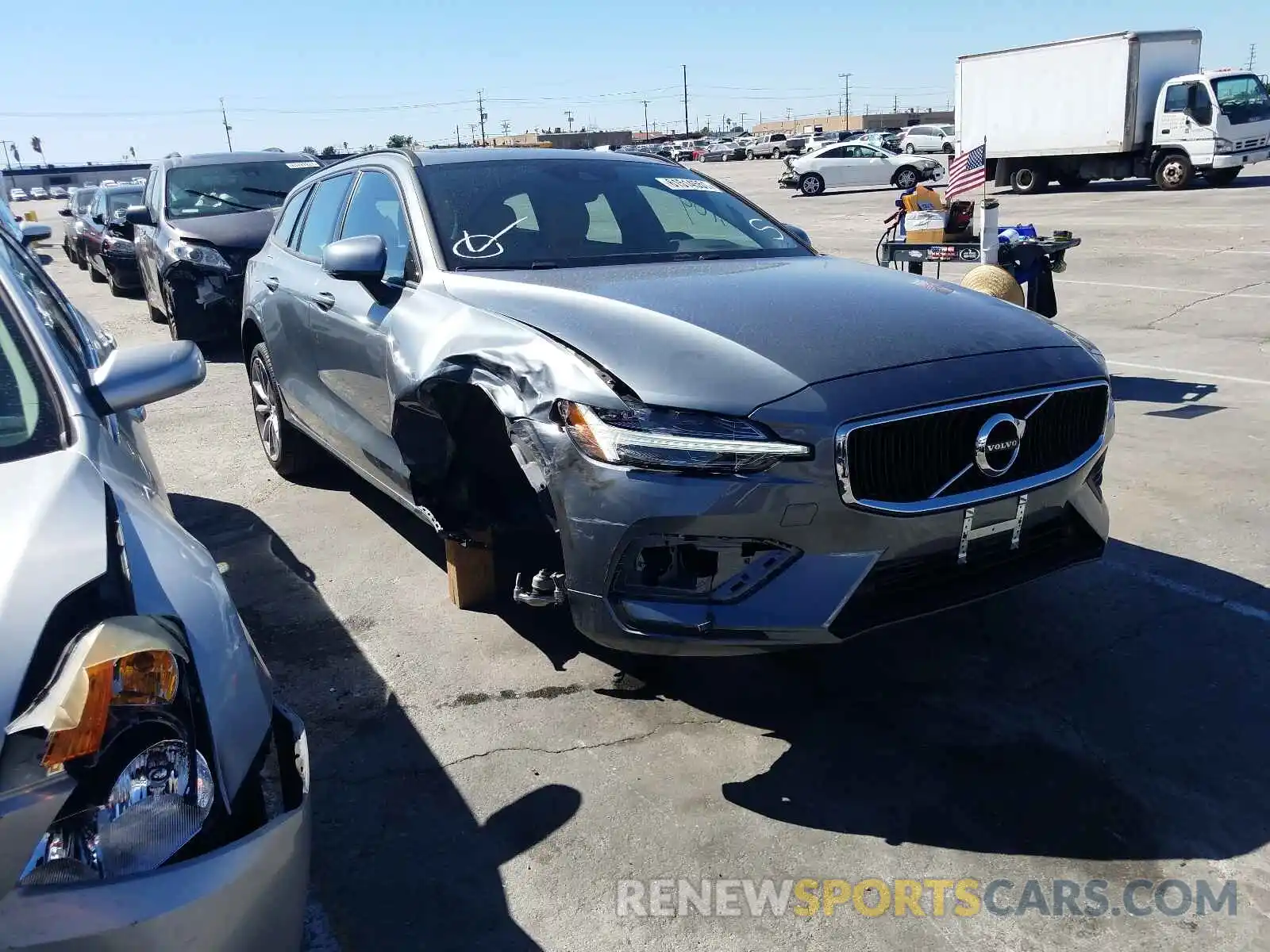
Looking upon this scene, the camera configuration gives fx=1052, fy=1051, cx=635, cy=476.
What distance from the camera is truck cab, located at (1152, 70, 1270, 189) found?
2278 cm

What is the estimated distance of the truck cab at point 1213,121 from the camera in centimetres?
2278

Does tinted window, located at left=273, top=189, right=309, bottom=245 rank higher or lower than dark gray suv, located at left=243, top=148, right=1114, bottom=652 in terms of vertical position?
higher

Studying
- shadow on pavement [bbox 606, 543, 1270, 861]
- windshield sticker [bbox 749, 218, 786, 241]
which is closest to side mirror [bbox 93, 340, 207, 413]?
shadow on pavement [bbox 606, 543, 1270, 861]

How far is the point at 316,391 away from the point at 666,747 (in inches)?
107

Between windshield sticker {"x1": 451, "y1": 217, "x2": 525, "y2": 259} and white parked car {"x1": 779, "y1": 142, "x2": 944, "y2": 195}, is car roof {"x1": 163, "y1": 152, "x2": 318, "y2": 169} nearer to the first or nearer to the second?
windshield sticker {"x1": 451, "y1": 217, "x2": 525, "y2": 259}

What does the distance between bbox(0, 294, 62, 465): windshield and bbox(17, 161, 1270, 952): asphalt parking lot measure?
128cm

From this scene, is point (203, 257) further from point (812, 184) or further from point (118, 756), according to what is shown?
point (812, 184)

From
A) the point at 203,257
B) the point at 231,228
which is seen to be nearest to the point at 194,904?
the point at 203,257

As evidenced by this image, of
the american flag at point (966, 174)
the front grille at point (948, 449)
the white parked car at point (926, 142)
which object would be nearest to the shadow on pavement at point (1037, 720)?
the front grille at point (948, 449)

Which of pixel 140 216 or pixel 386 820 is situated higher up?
pixel 140 216

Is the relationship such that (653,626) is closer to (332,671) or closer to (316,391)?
(332,671)

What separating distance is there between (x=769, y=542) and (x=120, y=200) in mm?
16724

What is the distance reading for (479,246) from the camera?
4.01 metres

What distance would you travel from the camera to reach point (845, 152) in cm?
3288
